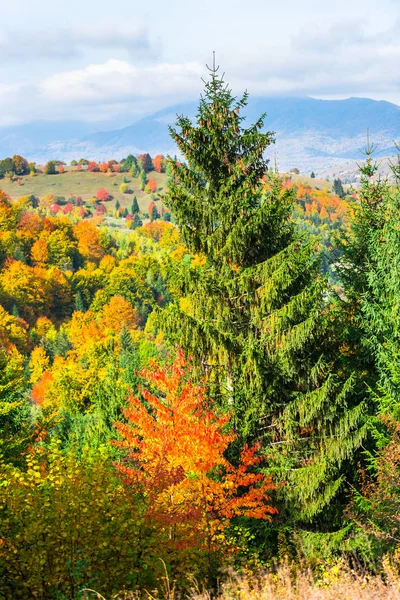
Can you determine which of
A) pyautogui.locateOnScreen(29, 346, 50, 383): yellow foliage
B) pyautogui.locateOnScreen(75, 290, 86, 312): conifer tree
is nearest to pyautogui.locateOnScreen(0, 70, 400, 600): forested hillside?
pyautogui.locateOnScreen(29, 346, 50, 383): yellow foliage

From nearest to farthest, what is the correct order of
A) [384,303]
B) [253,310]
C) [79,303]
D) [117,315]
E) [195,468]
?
[195,468]
[253,310]
[384,303]
[117,315]
[79,303]

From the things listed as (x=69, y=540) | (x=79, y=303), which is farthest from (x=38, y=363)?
(x=69, y=540)

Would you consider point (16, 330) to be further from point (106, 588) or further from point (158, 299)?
point (106, 588)

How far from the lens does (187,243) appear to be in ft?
47.5

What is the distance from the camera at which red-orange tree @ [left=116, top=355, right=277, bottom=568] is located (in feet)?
38.8

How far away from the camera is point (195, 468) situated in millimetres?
12969

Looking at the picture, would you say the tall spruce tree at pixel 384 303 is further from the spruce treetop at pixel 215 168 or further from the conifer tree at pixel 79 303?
the conifer tree at pixel 79 303

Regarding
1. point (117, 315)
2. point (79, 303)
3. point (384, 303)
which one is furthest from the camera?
point (79, 303)

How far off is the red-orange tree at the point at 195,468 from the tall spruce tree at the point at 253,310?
28.3 inches

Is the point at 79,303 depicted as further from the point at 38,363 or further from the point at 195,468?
the point at 195,468

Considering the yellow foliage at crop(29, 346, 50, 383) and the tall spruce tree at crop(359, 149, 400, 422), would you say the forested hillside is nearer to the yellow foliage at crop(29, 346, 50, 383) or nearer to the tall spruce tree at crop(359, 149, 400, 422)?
the tall spruce tree at crop(359, 149, 400, 422)

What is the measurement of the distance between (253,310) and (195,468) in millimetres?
4485

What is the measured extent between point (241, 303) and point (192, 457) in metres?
4.50

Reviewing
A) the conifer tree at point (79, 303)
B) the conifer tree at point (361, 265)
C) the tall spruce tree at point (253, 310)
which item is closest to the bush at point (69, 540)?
the tall spruce tree at point (253, 310)
